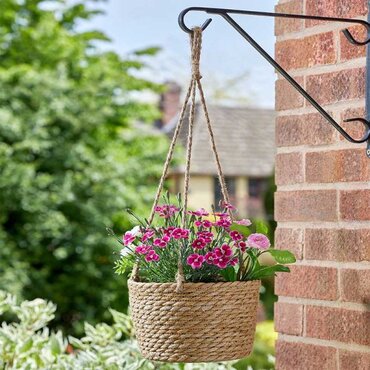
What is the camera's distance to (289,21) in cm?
244

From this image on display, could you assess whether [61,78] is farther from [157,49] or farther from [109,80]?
[157,49]

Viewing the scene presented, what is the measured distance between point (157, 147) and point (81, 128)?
123 centimetres

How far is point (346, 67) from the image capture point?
2266 millimetres

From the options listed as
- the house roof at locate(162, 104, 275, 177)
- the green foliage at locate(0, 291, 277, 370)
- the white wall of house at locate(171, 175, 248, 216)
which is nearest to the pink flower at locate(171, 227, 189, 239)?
the green foliage at locate(0, 291, 277, 370)

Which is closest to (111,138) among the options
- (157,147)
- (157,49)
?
(157,147)

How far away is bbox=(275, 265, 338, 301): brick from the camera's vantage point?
2.28m

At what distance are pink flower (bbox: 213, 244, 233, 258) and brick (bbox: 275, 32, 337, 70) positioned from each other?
588 millimetres

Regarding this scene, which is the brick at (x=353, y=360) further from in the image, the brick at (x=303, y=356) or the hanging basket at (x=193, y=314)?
the hanging basket at (x=193, y=314)

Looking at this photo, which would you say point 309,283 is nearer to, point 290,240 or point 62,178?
point 290,240

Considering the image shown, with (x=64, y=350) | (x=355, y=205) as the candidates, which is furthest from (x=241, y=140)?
(x=355, y=205)

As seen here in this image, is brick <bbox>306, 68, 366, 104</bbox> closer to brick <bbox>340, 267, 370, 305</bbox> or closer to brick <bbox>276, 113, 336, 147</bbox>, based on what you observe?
brick <bbox>276, 113, 336, 147</bbox>

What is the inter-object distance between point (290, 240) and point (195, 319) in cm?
49

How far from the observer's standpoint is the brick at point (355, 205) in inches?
86.5

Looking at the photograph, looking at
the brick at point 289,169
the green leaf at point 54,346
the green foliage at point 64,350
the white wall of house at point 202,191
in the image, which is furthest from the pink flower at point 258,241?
the white wall of house at point 202,191
